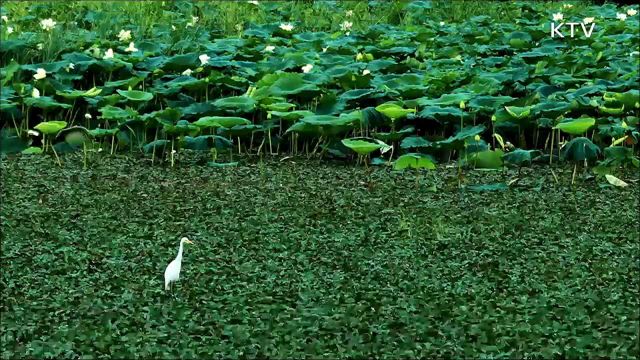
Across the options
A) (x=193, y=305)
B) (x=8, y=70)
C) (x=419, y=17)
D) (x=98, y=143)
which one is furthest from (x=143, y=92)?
(x=419, y=17)

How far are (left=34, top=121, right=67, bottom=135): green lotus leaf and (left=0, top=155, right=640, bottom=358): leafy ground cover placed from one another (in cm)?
12

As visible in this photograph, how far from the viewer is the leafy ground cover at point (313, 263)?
1.71 m

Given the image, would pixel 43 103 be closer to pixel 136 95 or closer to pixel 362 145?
pixel 136 95

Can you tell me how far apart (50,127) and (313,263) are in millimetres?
1257

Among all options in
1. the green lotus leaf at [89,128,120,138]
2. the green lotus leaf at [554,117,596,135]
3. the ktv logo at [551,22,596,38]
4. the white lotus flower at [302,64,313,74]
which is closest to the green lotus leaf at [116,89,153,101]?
the green lotus leaf at [89,128,120,138]

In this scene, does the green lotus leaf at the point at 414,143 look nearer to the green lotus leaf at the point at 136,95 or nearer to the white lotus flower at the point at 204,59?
the green lotus leaf at the point at 136,95

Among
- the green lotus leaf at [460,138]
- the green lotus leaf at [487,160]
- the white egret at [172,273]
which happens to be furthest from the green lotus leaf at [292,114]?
the white egret at [172,273]

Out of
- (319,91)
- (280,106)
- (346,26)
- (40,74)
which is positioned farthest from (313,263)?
(346,26)

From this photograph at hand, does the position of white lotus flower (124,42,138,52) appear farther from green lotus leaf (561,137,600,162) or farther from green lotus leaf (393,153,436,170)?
green lotus leaf (561,137,600,162)

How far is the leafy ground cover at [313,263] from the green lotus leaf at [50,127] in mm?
117

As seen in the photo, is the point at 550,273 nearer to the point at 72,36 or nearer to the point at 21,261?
the point at 21,261

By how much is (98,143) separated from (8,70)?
49 centimetres

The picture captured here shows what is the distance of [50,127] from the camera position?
10.0 ft

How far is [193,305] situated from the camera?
A: 1859mm
